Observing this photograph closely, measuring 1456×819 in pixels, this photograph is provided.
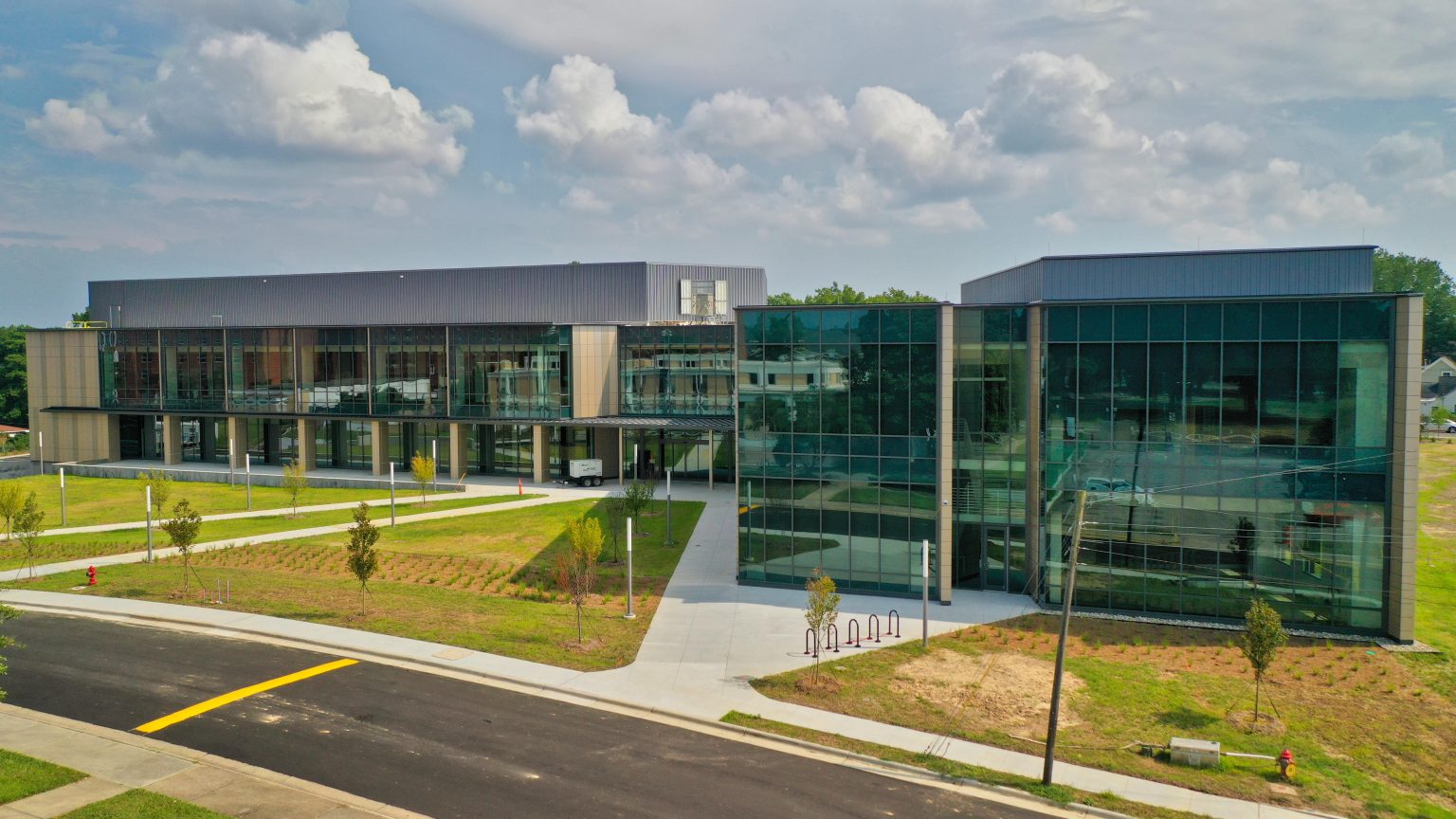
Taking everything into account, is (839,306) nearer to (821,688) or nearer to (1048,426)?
(1048,426)

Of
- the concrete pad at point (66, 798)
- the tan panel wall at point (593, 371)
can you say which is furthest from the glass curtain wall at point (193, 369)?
the concrete pad at point (66, 798)

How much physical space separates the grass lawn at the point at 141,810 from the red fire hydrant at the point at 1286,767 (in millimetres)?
19544

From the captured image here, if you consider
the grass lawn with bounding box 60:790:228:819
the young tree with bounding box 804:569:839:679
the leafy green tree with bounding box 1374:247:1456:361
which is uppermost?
the leafy green tree with bounding box 1374:247:1456:361

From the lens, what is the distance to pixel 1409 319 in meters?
27.1

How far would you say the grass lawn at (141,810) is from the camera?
1545 cm

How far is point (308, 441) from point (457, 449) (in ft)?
36.9

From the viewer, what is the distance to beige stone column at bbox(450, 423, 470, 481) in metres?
56.8

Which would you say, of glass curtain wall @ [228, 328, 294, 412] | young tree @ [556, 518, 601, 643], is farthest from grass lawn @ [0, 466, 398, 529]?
young tree @ [556, 518, 601, 643]

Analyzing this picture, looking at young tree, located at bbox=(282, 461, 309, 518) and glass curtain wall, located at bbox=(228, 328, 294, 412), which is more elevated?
glass curtain wall, located at bbox=(228, 328, 294, 412)

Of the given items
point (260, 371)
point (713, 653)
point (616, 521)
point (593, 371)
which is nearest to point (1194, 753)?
point (713, 653)

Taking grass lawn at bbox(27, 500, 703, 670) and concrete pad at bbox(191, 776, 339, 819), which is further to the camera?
grass lawn at bbox(27, 500, 703, 670)

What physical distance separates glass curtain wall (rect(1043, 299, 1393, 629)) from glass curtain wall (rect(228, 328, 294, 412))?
48.7m

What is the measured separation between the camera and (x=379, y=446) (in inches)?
2334

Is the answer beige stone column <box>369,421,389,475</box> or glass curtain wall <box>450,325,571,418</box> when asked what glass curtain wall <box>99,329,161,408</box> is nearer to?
beige stone column <box>369,421,389,475</box>
